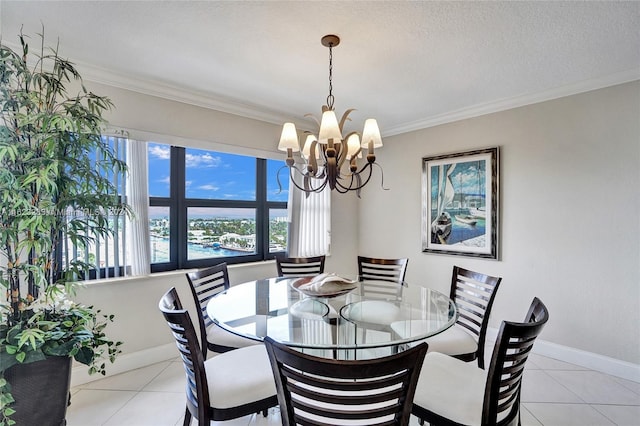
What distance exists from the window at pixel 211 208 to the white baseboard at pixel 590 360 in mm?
2960

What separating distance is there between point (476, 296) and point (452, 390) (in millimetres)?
945

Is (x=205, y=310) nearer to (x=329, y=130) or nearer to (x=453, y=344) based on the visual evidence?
(x=329, y=130)

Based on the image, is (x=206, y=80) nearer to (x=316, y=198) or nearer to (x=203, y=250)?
(x=203, y=250)

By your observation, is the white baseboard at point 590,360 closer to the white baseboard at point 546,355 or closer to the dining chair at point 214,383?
the white baseboard at point 546,355

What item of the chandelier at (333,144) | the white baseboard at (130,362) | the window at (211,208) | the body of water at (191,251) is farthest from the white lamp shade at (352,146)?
the white baseboard at (130,362)

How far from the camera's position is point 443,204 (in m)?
3.63

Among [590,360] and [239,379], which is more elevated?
[239,379]

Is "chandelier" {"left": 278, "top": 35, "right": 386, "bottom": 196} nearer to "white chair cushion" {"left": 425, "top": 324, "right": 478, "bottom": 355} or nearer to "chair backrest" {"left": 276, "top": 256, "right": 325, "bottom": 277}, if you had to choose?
"chair backrest" {"left": 276, "top": 256, "right": 325, "bottom": 277}

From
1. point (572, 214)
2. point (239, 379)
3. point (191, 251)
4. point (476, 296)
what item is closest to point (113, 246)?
point (191, 251)

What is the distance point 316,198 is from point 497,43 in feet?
8.35

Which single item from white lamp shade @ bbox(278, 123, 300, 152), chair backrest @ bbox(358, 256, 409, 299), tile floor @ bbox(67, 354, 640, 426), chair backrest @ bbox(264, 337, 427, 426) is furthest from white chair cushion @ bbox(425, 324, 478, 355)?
white lamp shade @ bbox(278, 123, 300, 152)

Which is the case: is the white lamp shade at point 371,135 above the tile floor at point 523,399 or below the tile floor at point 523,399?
above

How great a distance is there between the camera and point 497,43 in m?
2.10

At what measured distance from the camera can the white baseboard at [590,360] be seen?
2521 millimetres
